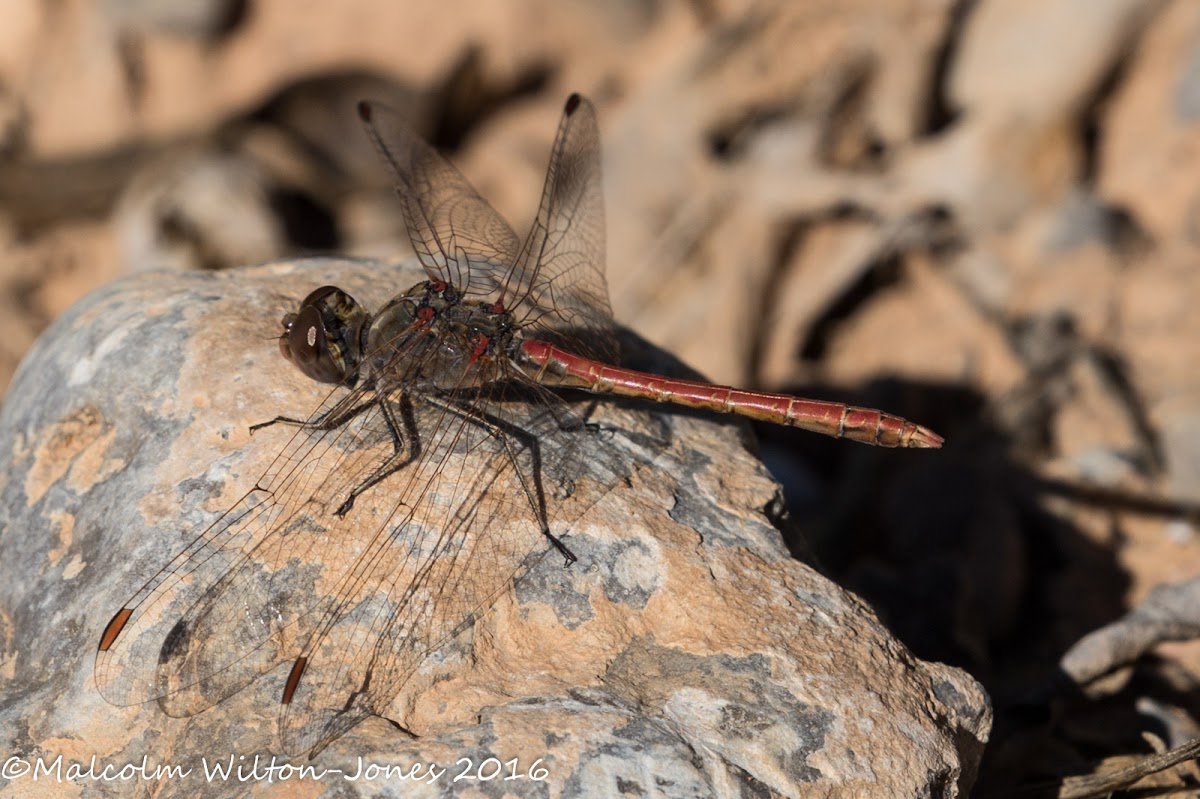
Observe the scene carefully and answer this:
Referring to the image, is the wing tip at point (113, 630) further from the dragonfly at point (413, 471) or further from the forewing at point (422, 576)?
the forewing at point (422, 576)

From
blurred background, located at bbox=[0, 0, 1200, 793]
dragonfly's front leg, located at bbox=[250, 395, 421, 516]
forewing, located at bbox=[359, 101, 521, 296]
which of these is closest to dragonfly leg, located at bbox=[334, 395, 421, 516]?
dragonfly's front leg, located at bbox=[250, 395, 421, 516]

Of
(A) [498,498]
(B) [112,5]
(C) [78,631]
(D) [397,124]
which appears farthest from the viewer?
(B) [112,5]

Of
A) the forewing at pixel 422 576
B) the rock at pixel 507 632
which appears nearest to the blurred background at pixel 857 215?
the rock at pixel 507 632

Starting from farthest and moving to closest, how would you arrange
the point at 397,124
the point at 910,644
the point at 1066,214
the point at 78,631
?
the point at 1066,214 < the point at 397,124 < the point at 910,644 < the point at 78,631

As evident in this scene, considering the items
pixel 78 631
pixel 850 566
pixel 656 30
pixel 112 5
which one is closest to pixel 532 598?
pixel 78 631

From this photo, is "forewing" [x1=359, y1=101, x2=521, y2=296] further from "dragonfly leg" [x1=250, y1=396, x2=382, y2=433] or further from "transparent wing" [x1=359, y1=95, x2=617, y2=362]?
"dragonfly leg" [x1=250, y1=396, x2=382, y2=433]

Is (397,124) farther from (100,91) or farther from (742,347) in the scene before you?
(100,91)
